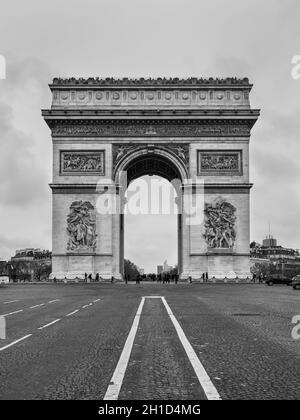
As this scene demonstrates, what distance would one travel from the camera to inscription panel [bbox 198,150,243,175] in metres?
56.2

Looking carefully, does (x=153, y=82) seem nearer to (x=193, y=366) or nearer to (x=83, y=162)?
(x=83, y=162)

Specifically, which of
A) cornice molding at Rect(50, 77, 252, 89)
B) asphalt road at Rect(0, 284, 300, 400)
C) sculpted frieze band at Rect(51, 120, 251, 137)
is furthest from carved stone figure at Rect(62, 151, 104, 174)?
asphalt road at Rect(0, 284, 300, 400)

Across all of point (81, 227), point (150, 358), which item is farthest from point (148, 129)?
point (150, 358)

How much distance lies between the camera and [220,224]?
182 ft

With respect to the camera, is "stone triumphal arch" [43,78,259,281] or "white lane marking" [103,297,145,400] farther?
"stone triumphal arch" [43,78,259,281]

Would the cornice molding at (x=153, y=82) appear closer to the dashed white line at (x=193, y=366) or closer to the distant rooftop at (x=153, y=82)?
the distant rooftop at (x=153, y=82)

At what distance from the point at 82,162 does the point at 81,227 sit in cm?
574

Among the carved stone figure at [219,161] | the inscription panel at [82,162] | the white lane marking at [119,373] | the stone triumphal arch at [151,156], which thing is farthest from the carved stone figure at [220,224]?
the white lane marking at [119,373]

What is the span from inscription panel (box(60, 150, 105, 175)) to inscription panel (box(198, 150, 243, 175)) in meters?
8.70

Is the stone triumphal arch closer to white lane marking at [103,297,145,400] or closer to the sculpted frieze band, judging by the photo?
the sculpted frieze band

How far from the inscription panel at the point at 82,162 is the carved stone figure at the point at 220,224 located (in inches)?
393

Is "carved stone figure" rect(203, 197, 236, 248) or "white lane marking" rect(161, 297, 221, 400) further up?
"carved stone figure" rect(203, 197, 236, 248)

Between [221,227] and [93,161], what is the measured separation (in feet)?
40.9

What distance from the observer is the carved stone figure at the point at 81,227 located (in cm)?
5494
